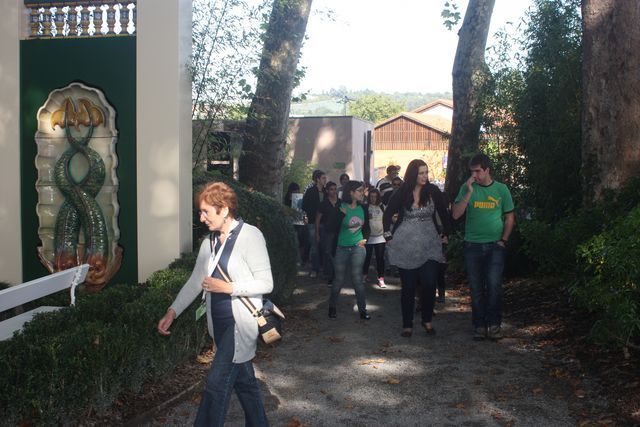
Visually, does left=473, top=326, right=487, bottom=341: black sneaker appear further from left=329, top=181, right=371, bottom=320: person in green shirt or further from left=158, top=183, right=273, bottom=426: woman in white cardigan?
left=158, top=183, right=273, bottom=426: woman in white cardigan

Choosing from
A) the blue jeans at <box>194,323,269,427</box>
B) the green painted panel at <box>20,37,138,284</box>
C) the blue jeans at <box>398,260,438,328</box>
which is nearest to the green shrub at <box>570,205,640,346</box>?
the blue jeans at <box>398,260,438,328</box>

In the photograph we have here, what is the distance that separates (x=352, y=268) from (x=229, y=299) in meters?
5.81

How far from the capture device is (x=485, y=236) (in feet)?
29.5

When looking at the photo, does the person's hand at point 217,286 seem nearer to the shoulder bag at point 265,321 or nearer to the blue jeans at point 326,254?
the shoulder bag at point 265,321

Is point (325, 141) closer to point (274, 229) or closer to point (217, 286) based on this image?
point (274, 229)

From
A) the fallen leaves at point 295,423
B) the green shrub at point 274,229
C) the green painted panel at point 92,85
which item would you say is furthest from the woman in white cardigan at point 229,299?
the green shrub at point 274,229

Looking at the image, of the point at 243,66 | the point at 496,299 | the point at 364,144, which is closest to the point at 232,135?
the point at 243,66

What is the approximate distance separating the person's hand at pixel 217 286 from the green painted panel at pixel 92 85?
4.30 metres

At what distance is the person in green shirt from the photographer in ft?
34.9

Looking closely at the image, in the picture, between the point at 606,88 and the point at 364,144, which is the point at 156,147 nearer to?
the point at 606,88

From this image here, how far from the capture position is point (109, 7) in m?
8.96

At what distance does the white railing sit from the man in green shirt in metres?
4.07

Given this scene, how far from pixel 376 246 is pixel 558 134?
12.3ft

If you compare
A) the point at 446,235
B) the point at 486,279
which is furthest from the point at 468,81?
the point at 486,279
